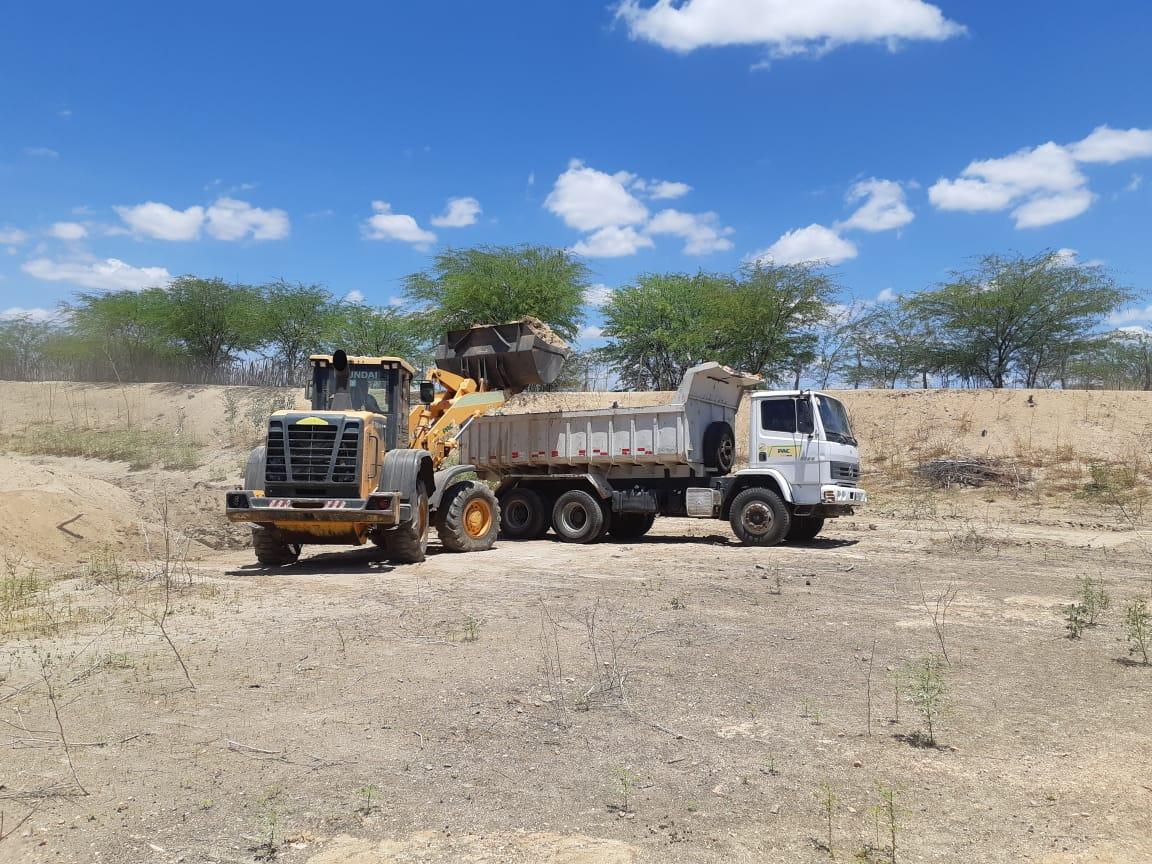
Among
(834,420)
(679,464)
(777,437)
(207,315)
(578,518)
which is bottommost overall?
(578,518)

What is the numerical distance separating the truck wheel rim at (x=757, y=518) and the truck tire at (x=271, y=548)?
24.9ft

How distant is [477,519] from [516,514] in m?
2.27

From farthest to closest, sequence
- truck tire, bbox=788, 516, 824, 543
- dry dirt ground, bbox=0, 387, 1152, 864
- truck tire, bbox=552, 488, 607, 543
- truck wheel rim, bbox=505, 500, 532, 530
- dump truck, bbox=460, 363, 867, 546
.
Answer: truck wheel rim, bbox=505, 500, 532, 530 < truck tire, bbox=552, 488, 607, 543 < truck tire, bbox=788, 516, 824, 543 < dump truck, bbox=460, 363, 867, 546 < dry dirt ground, bbox=0, 387, 1152, 864

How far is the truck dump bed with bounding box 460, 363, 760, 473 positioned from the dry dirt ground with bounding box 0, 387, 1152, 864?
359 centimetres

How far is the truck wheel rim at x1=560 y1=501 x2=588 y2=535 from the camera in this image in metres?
16.6

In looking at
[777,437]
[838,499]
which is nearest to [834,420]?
[777,437]

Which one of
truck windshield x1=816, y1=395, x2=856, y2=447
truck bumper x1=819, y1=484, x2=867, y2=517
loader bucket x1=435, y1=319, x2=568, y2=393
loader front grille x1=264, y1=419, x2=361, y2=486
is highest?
loader bucket x1=435, y1=319, x2=568, y2=393

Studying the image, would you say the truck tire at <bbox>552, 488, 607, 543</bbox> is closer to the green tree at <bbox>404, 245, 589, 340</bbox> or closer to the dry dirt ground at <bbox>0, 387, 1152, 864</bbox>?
the dry dirt ground at <bbox>0, 387, 1152, 864</bbox>

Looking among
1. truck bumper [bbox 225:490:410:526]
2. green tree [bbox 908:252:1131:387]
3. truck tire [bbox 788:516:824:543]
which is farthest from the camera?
green tree [bbox 908:252:1131:387]

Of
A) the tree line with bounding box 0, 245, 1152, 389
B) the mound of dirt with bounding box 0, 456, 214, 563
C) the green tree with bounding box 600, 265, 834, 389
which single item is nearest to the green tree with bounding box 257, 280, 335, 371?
the tree line with bounding box 0, 245, 1152, 389

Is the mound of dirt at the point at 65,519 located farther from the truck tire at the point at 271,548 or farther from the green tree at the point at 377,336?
the green tree at the point at 377,336

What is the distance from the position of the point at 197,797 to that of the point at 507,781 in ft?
5.13

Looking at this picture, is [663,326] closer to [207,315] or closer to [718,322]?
[718,322]

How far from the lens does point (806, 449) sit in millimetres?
14797
